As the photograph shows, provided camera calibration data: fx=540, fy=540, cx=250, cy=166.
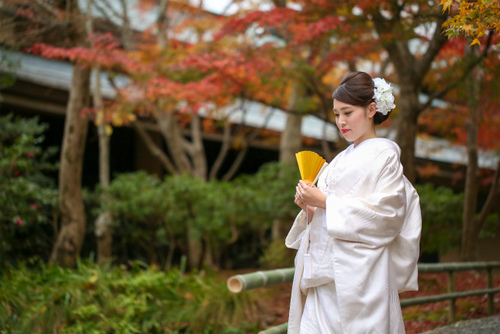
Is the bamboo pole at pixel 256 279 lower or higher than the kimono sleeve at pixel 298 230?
lower

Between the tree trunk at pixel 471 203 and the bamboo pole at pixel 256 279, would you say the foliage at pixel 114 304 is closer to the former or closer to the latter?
the bamboo pole at pixel 256 279

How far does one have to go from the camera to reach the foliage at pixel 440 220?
25.7ft

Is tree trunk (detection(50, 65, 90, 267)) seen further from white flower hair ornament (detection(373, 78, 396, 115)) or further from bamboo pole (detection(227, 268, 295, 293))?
white flower hair ornament (detection(373, 78, 396, 115))

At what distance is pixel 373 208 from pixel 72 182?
5.71m

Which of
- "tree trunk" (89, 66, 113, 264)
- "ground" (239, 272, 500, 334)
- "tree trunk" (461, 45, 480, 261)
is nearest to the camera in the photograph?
"ground" (239, 272, 500, 334)

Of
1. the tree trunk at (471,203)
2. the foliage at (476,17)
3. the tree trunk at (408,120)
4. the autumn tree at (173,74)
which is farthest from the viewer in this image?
the autumn tree at (173,74)

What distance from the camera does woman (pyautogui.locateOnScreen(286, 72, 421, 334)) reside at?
2.19m

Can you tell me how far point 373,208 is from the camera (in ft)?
7.23

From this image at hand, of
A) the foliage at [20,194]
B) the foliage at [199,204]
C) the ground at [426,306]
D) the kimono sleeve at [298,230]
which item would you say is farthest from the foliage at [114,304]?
the kimono sleeve at [298,230]

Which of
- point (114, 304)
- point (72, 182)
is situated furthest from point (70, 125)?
point (114, 304)

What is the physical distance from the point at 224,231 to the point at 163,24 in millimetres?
3784

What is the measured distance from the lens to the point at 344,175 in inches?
90.9

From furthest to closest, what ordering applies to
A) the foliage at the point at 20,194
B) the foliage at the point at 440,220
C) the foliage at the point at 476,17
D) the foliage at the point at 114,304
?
the foliage at the point at 440,220, the foliage at the point at 20,194, the foliage at the point at 114,304, the foliage at the point at 476,17

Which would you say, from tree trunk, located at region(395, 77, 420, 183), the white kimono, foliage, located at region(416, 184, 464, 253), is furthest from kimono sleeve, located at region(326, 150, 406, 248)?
foliage, located at region(416, 184, 464, 253)
